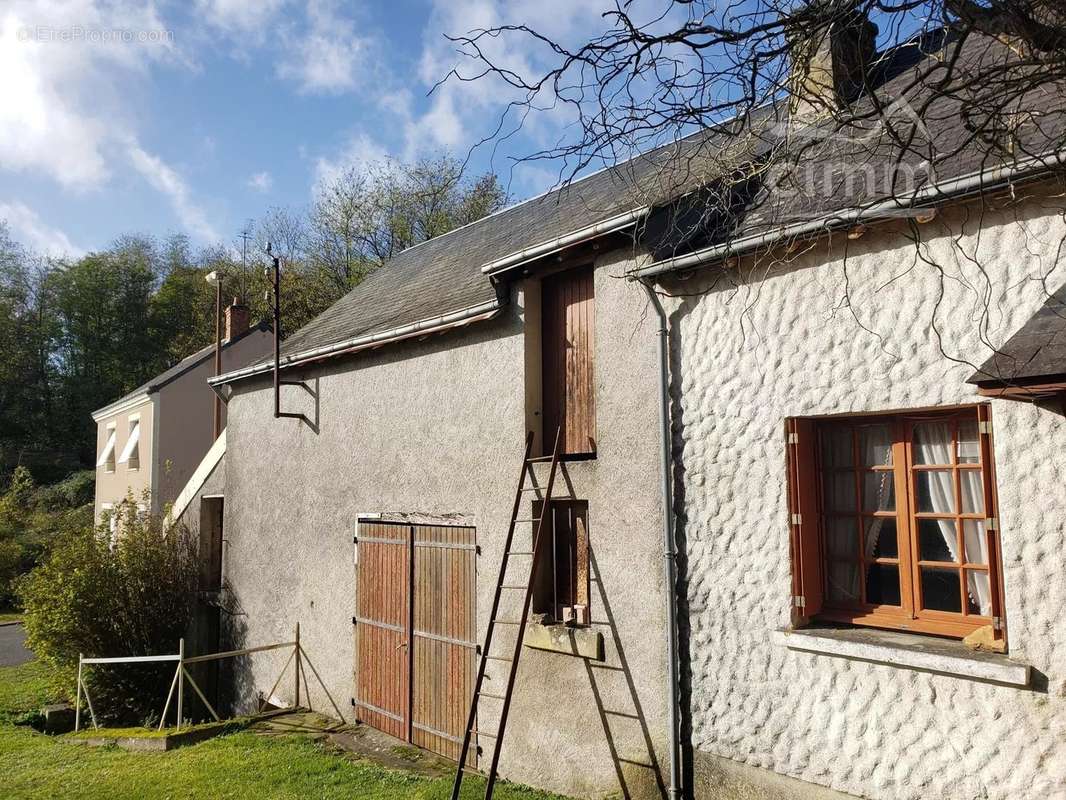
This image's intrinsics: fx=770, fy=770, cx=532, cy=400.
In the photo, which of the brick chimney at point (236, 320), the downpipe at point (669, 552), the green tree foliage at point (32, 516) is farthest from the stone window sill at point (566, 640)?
the green tree foliage at point (32, 516)

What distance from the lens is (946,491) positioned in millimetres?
4938

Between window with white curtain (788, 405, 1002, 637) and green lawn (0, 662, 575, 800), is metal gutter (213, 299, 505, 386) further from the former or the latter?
green lawn (0, 662, 575, 800)

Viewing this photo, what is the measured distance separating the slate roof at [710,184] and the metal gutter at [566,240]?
163 mm

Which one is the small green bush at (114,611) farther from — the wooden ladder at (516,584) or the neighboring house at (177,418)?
the neighboring house at (177,418)

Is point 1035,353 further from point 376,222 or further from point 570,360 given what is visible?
point 376,222

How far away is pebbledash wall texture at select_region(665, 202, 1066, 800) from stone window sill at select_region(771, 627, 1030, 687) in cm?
8

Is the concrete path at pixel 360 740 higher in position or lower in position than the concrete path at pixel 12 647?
higher

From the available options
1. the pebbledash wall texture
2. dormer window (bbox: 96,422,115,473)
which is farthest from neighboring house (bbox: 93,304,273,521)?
the pebbledash wall texture

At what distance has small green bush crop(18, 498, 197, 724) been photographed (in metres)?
12.5

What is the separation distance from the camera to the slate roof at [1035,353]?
399 centimetres

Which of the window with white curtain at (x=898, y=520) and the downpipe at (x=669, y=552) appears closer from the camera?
the window with white curtain at (x=898, y=520)

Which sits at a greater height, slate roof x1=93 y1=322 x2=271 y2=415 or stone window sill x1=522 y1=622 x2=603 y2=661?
slate roof x1=93 y1=322 x2=271 y2=415

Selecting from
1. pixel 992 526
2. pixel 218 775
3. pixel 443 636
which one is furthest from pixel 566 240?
pixel 218 775

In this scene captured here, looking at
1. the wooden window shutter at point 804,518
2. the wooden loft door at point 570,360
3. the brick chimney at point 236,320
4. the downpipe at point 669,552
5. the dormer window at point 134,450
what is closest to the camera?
the wooden window shutter at point 804,518
